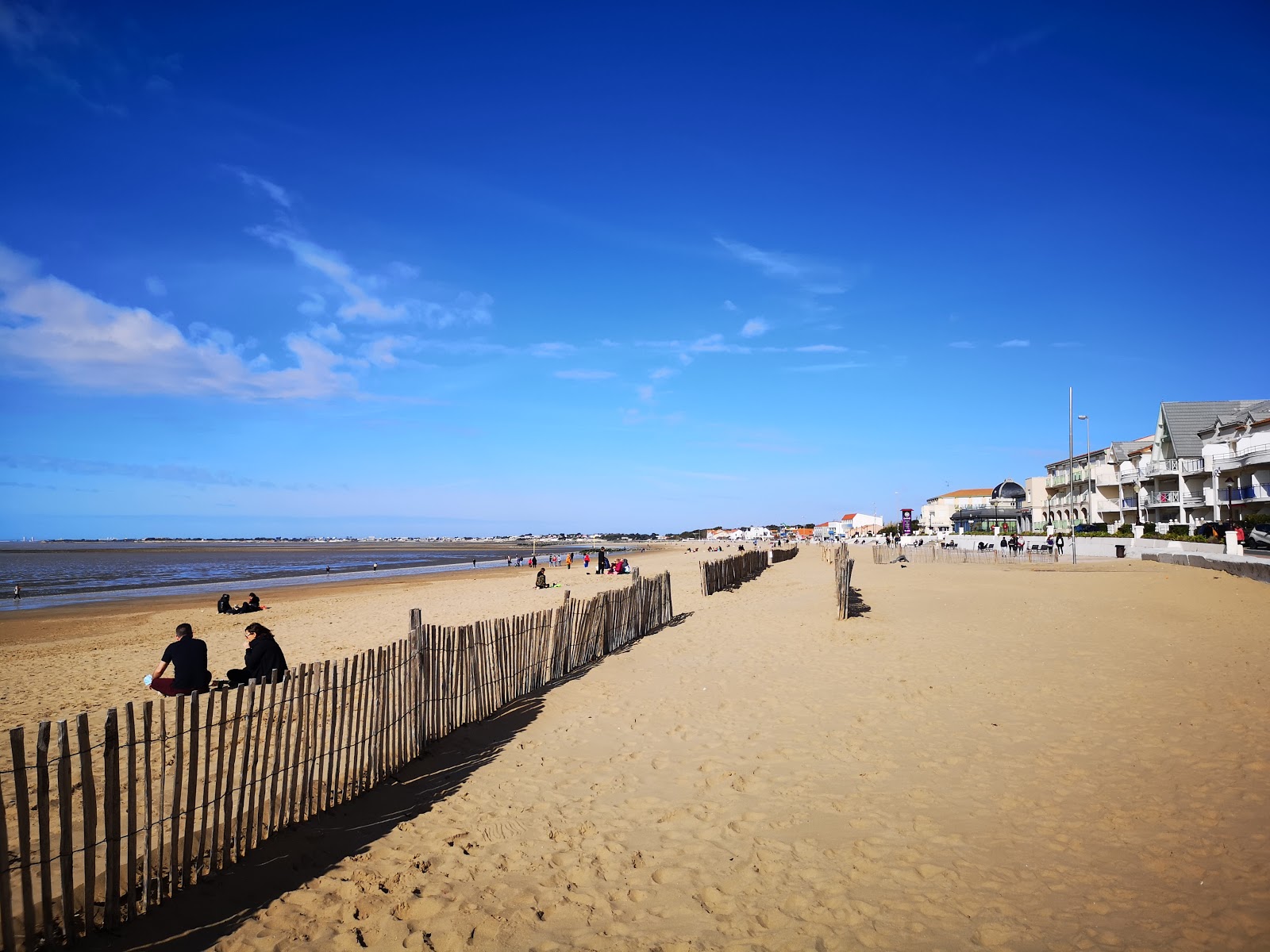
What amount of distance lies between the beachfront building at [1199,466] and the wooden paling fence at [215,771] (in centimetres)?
4520

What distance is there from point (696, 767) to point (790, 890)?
2.31 metres

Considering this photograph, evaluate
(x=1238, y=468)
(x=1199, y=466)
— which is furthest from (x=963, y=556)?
(x=1199, y=466)

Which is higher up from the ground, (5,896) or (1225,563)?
(5,896)

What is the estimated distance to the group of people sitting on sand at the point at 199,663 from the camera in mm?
8789

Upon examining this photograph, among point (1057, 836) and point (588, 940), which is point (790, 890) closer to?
point (588, 940)

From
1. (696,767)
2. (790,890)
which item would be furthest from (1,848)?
(696,767)

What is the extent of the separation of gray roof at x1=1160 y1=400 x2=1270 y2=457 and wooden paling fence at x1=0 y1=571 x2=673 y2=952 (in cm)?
5295

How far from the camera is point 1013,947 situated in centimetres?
404

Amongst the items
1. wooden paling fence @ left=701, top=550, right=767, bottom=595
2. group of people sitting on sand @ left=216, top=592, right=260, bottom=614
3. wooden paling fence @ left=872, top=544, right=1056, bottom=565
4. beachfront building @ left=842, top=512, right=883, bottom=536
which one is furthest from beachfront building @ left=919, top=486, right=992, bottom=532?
group of people sitting on sand @ left=216, top=592, right=260, bottom=614

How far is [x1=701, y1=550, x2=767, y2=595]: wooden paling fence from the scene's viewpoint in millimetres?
23078

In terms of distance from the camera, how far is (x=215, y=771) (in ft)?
20.9

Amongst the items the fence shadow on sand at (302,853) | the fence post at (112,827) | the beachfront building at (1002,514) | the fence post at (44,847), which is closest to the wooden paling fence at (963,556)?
the beachfront building at (1002,514)

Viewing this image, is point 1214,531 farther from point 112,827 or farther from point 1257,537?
point 112,827

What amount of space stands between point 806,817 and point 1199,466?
5111 cm
